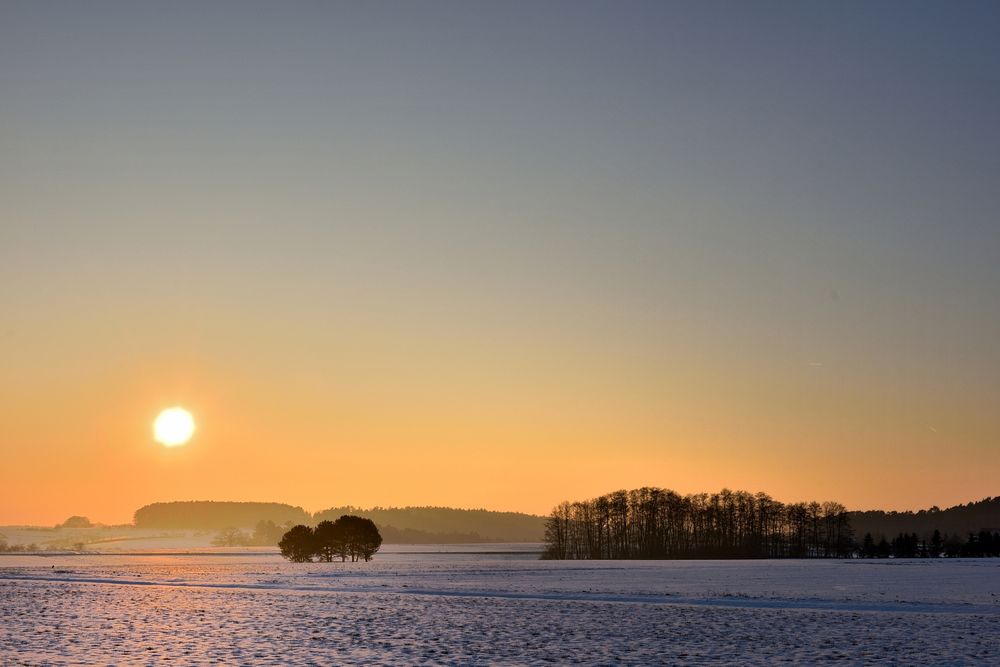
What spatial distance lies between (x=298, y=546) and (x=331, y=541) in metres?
8.08

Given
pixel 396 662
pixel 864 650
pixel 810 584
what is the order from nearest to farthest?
pixel 396 662 < pixel 864 650 < pixel 810 584

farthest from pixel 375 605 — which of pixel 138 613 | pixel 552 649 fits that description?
pixel 552 649

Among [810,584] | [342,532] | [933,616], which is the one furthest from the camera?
[342,532]

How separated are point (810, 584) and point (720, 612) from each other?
31.0 metres

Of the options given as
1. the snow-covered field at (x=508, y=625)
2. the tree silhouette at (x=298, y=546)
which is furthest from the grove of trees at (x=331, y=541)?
the snow-covered field at (x=508, y=625)

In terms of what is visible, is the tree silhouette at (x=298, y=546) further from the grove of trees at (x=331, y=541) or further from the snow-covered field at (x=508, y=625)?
the snow-covered field at (x=508, y=625)

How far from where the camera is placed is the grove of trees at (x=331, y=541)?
554ft

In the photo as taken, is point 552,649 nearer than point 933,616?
Yes

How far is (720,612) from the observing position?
4725 centimetres

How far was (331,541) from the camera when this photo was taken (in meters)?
175

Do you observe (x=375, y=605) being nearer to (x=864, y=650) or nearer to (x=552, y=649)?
(x=552, y=649)

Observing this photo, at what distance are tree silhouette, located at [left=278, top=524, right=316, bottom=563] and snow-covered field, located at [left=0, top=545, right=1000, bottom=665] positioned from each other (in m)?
99.2

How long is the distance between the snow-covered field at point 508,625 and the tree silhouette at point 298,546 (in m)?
99.2

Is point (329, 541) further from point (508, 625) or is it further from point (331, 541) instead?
point (508, 625)
